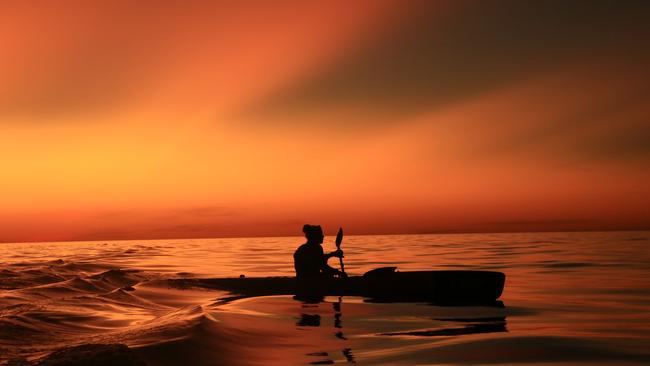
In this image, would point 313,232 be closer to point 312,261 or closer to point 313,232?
point 313,232

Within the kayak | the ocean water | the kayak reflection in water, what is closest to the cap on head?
the kayak reflection in water

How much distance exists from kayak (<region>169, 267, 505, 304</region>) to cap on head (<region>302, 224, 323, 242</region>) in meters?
1.68

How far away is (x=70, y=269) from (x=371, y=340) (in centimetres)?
2795

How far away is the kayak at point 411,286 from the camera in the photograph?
17516 mm

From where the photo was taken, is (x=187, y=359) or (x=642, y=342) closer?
(x=187, y=359)

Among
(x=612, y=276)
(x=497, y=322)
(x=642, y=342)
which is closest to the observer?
(x=642, y=342)

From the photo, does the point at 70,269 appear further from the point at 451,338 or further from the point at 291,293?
the point at 451,338

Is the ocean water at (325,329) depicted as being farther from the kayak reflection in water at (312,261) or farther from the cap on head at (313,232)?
the cap on head at (313,232)

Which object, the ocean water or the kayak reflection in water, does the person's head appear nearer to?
the kayak reflection in water

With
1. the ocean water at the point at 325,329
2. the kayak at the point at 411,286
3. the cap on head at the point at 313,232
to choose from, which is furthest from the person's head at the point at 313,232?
the ocean water at the point at 325,329

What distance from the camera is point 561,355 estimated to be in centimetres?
963

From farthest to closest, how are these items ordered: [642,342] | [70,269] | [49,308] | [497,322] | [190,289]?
[70,269], [190,289], [49,308], [497,322], [642,342]

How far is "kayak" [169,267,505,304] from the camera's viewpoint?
17.5 m

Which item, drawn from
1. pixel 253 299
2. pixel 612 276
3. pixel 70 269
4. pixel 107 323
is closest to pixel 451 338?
pixel 107 323
